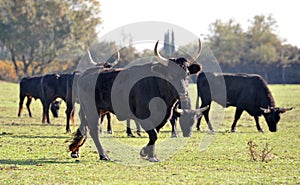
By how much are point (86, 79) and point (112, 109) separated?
3.66 feet

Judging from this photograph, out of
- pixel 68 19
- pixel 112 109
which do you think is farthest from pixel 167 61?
pixel 68 19

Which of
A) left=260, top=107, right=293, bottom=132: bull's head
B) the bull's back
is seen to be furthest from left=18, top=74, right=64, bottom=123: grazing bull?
left=260, top=107, right=293, bottom=132: bull's head

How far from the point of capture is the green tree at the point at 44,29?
259 feet

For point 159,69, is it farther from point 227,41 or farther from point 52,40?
point 227,41

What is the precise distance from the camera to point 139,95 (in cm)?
1359

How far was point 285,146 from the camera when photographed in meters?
17.6

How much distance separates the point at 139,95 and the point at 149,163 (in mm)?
1554

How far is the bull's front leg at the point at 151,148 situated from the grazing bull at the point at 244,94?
9991 mm

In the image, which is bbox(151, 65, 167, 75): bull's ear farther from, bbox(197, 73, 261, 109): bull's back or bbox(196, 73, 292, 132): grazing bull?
bbox(197, 73, 261, 109): bull's back

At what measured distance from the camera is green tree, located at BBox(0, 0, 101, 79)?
259ft

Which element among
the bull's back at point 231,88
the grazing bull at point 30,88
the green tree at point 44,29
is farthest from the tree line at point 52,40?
the bull's back at point 231,88

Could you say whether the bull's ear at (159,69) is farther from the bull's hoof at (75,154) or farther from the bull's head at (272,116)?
the bull's head at (272,116)

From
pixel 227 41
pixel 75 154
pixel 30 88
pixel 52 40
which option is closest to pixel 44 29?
pixel 52 40

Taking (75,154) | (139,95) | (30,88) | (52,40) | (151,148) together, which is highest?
(52,40)
